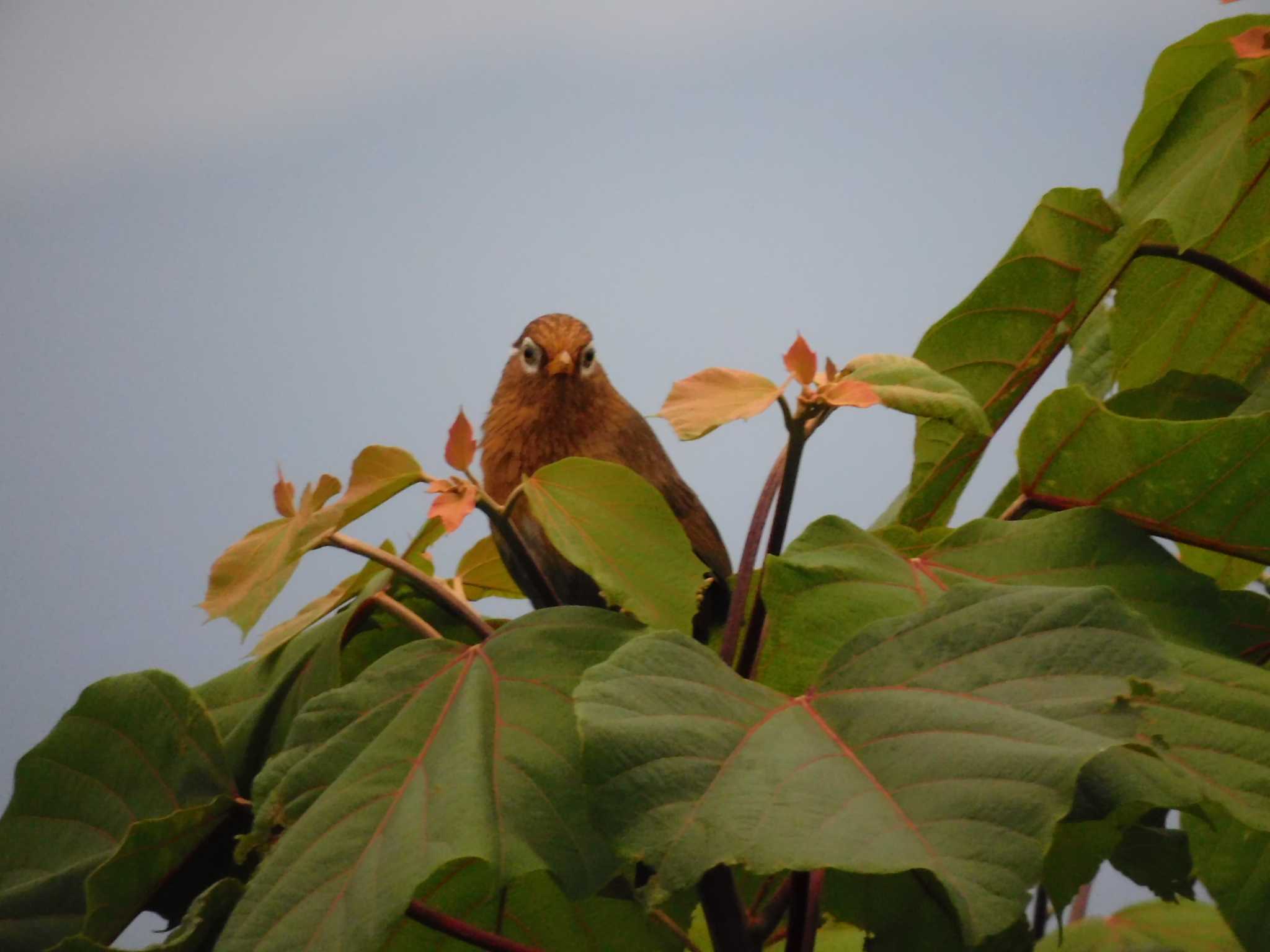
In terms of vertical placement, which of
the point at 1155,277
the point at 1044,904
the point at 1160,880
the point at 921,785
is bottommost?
the point at 1044,904

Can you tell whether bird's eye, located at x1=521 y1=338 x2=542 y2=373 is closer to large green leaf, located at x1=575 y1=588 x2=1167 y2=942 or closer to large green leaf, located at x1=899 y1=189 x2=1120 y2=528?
large green leaf, located at x1=899 y1=189 x2=1120 y2=528

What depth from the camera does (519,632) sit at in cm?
45

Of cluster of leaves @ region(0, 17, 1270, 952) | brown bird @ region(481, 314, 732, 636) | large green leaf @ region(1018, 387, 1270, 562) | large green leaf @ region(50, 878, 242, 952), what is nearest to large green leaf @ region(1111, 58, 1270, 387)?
cluster of leaves @ region(0, 17, 1270, 952)

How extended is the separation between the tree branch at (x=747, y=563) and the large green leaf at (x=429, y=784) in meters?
0.04

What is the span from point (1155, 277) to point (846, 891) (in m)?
0.39

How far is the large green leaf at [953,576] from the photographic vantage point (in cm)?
42

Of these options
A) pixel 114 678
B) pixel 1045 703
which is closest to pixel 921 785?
pixel 1045 703

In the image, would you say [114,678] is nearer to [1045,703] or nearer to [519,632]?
[519,632]

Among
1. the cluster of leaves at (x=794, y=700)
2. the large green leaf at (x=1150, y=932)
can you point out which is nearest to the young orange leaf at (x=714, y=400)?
the cluster of leaves at (x=794, y=700)

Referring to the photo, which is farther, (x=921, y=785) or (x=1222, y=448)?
(x=1222, y=448)

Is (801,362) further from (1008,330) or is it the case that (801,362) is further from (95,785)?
(95,785)

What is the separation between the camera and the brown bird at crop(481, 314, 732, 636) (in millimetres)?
692

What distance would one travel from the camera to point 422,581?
1.60 ft

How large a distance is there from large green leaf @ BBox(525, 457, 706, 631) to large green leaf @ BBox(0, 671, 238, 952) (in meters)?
0.21
